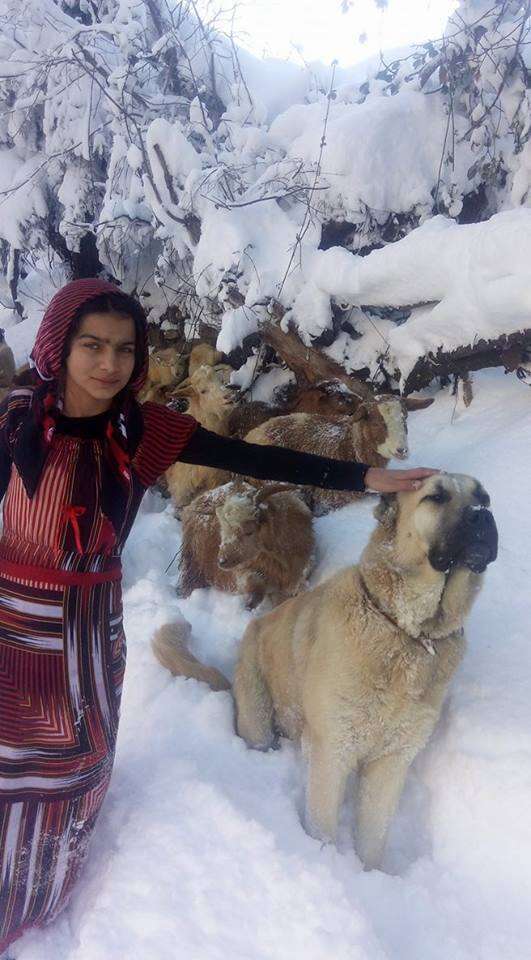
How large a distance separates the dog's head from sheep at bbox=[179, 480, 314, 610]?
198cm

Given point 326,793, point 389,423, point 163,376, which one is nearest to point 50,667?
point 326,793

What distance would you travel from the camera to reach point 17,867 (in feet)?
6.63

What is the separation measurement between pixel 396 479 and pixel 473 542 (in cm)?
40

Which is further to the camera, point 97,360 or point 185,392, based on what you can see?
point 185,392

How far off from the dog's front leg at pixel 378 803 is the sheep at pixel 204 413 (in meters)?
3.83

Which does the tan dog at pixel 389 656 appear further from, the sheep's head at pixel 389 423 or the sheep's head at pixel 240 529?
the sheep's head at pixel 389 423

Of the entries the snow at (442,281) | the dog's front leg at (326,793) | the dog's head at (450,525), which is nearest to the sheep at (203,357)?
the snow at (442,281)

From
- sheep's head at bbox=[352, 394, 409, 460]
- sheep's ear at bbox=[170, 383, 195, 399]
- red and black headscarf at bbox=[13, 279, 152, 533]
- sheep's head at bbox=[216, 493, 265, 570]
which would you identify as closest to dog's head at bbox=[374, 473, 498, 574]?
red and black headscarf at bbox=[13, 279, 152, 533]

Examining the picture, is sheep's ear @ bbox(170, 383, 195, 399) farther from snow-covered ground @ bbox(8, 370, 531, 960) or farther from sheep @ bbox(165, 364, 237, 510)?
snow-covered ground @ bbox(8, 370, 531, 960)

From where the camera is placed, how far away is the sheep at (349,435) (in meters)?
5.02

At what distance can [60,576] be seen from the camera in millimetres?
2045

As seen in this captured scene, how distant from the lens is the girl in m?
1.99

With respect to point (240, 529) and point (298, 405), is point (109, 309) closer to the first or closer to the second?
point (240, 529)

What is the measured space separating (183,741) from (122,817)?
49 centimetres
